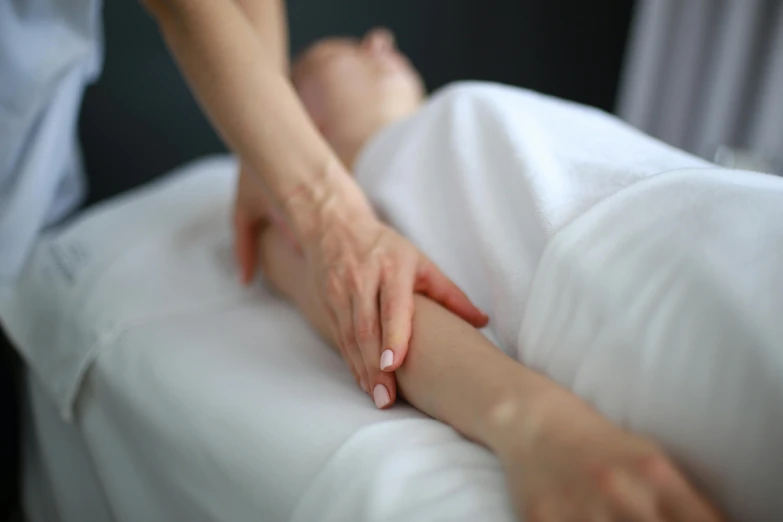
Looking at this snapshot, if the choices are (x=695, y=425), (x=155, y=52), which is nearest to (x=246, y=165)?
(x=695, y=425)

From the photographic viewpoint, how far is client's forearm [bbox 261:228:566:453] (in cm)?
54

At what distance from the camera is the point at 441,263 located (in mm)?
800

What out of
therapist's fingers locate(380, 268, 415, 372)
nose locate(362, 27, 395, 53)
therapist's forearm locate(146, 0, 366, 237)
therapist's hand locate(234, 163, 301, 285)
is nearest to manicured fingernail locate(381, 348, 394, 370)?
therapist's fingers locate(380, 268, 415, 372)

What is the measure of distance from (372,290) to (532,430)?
263 millimetres

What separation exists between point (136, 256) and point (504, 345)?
2.23 feet

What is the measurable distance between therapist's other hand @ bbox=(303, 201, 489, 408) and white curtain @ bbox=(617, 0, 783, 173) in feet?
3.75

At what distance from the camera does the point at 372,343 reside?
2.21 feet

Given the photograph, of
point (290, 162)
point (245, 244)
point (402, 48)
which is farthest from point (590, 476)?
point (402, 48)

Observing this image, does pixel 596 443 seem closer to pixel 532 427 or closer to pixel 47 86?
pixel 532 427

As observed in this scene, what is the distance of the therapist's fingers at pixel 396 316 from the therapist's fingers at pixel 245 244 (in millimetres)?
394

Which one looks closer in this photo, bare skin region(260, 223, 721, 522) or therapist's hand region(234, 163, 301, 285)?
bare skin region(260, 223, 721, 522)

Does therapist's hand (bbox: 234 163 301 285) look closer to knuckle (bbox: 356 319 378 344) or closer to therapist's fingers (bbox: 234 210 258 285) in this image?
therapist's fingers (bbox: 234 210 258 285)

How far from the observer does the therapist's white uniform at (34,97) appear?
0.96 meters

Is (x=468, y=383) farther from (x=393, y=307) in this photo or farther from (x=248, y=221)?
(x=248, y=221)
